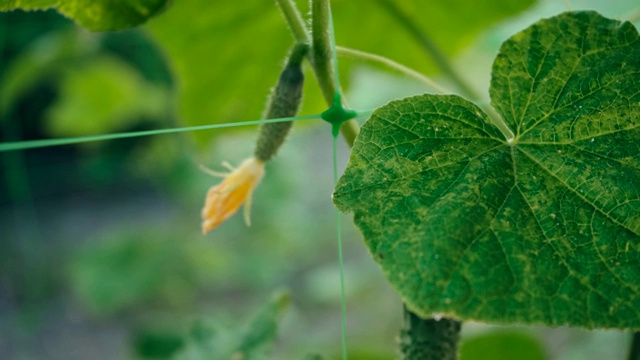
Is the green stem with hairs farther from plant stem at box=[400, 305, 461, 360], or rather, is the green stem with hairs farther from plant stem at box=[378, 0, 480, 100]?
plant stem at box=[378, 0, 480, 100]

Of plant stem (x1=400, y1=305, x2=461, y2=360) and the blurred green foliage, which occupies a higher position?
plant stem (x1=400, y1=305, x2=461, y2=360)

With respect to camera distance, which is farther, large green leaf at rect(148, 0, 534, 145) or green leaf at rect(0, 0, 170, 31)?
large green leaf at rect(148, 0, 534, 145)

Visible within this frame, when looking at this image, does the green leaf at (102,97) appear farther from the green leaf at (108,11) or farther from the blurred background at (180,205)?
the green leaf at (108,11)

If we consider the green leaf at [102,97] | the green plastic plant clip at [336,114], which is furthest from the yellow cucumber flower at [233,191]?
the green leaf at [102,97]

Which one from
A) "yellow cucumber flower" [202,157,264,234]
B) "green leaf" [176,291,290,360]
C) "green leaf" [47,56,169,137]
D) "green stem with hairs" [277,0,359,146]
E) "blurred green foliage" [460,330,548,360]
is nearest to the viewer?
"green stem with hairs" [277,0,359,146]

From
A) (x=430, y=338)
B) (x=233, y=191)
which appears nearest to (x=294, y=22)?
(x=233, y=191)

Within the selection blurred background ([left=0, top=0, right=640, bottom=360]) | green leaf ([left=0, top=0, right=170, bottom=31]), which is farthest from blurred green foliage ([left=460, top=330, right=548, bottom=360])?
green leaf ([left=0, top=0, right=170, bottom=31])
